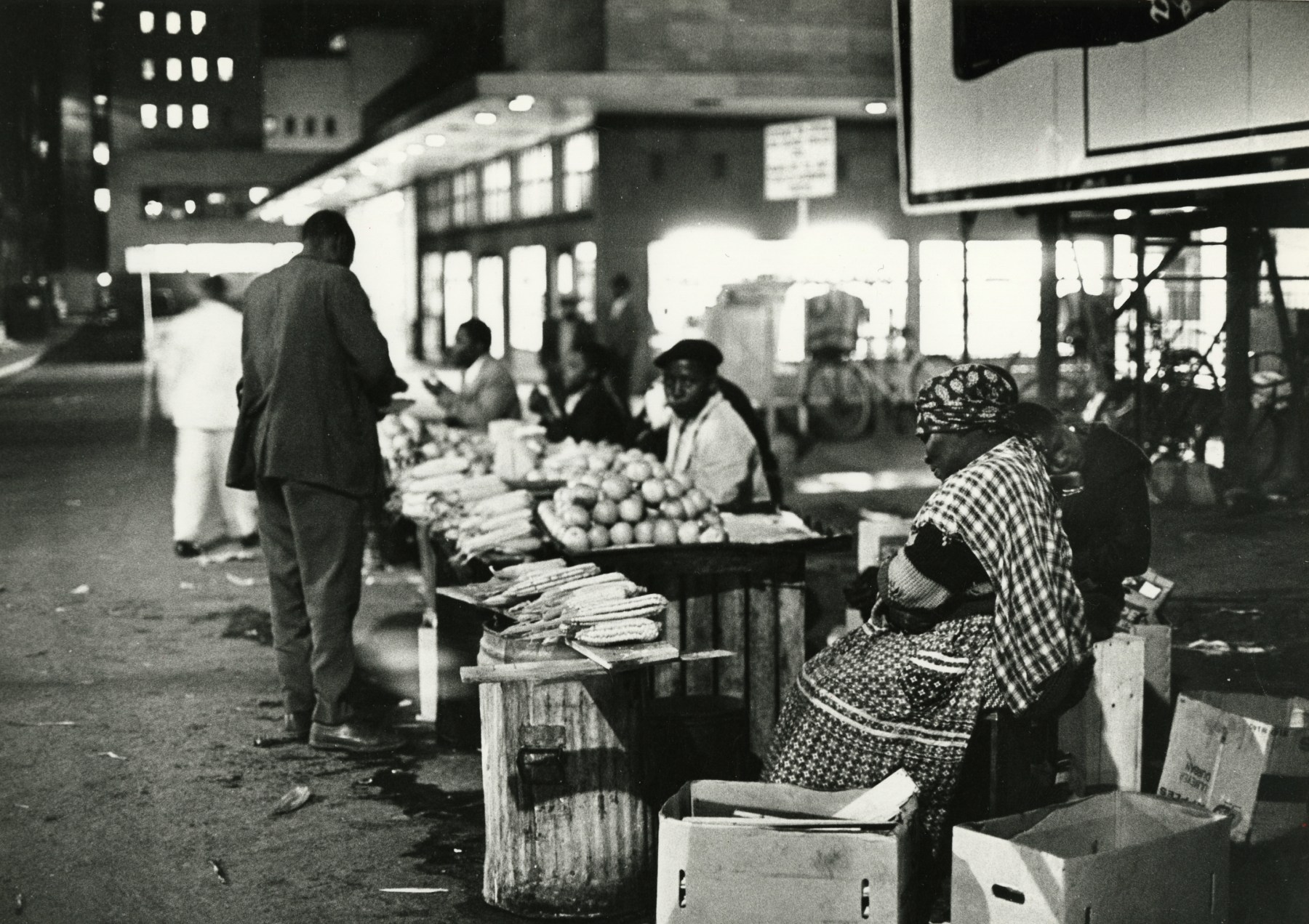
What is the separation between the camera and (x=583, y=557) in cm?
657

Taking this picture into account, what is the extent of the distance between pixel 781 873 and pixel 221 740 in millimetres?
3750

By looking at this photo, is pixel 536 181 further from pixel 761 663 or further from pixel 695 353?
pixel 761 663

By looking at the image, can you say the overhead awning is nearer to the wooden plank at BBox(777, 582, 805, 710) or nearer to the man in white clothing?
the man in white clothing

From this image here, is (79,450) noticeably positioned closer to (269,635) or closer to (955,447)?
(269,635)

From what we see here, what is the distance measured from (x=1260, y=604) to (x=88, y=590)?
785 centimetres

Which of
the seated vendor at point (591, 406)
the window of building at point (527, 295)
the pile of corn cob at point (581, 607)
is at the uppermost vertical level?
the window of building at point (527, 295)

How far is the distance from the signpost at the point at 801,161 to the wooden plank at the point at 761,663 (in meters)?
6.74

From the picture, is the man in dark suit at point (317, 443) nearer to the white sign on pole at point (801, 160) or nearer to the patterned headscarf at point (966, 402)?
the patterned headscarf at point (966, 402)

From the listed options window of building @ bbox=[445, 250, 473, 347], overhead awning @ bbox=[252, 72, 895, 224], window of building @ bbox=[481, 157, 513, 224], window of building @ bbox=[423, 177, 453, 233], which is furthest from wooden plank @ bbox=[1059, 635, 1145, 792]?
window of building @ bbox=[423, 177, 453, 233]

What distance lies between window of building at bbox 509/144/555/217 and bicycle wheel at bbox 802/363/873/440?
817 cm

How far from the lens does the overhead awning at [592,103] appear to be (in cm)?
2077

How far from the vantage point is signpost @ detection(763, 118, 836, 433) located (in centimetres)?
1283

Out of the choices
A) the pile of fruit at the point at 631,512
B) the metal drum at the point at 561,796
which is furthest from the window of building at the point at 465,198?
the metal drum at the point at 561,796

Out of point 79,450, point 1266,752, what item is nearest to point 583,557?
point 1266,752
